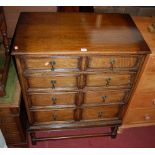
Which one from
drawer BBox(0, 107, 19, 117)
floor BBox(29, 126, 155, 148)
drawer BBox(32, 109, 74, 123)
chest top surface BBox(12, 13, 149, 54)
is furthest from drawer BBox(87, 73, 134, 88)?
floor BBox(29, 126, 155, 148)

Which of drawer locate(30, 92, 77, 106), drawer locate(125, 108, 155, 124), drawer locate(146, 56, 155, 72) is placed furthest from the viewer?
drawer locate(125, 108, 155, 124)

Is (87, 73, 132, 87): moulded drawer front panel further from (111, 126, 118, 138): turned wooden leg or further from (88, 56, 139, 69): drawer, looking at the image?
(111, 126, 118, 138): turned wooden leg

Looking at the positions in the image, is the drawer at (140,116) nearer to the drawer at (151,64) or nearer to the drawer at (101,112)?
the drawer at (101,112)

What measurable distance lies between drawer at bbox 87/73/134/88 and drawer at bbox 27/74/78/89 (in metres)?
0.12

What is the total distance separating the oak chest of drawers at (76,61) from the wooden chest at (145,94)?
84 millimetres

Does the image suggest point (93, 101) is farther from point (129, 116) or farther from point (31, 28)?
point (31, 28)

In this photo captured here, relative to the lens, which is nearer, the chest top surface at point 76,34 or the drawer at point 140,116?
the chest top surface at point 76,34

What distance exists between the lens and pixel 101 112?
1.75 meters

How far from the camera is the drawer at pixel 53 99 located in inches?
59.4

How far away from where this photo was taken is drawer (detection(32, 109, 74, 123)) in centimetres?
167

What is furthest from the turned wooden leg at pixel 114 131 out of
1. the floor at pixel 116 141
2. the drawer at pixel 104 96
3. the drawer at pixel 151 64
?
the drawer at pixel 151 64

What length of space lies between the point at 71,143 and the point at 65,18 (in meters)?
1.20

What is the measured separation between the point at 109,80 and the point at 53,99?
1.50 feet
